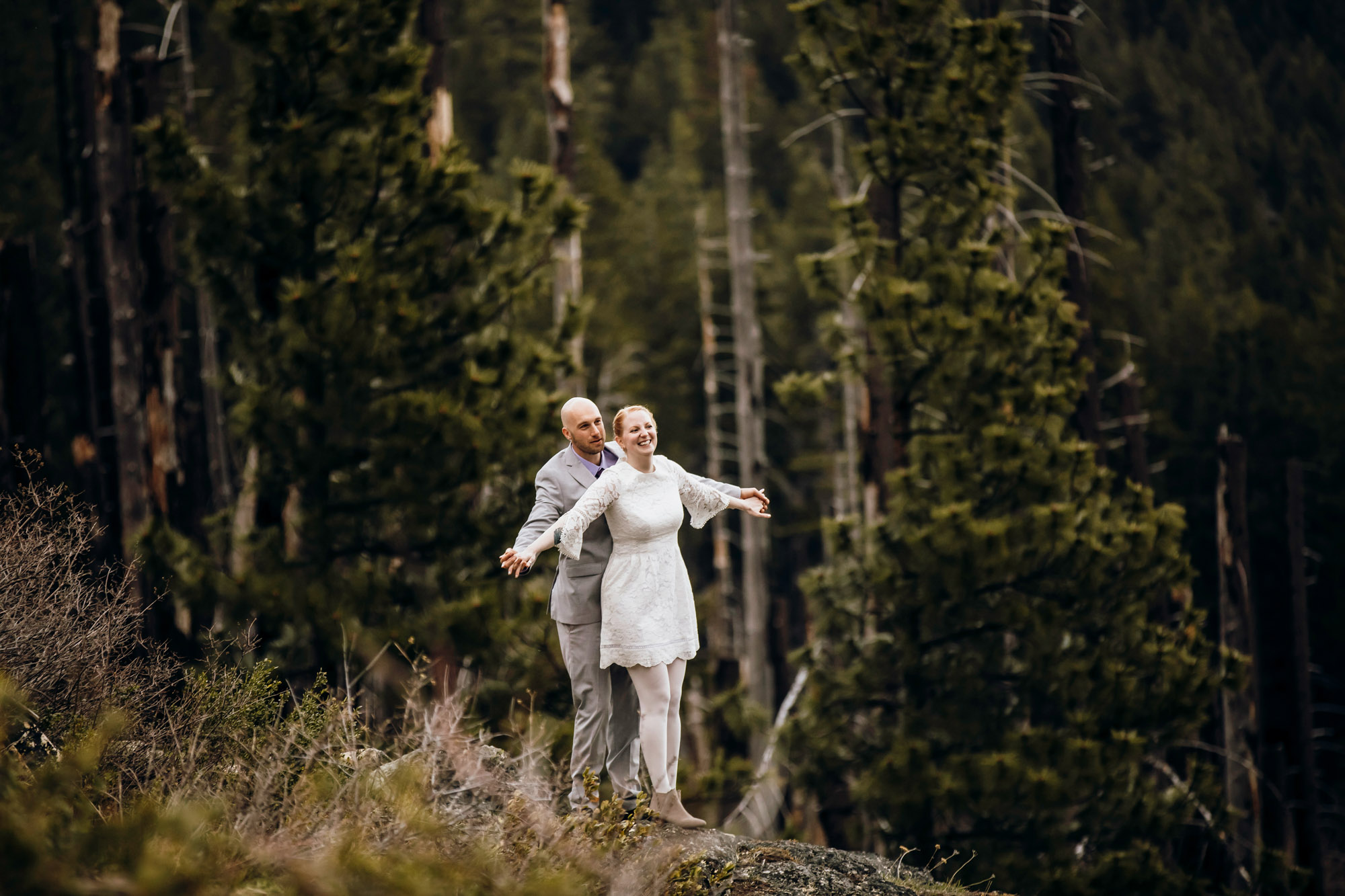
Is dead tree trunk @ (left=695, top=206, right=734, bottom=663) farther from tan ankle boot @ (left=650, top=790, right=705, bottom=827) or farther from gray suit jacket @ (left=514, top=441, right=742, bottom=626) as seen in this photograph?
gray suit jacket @ (left=514, top=441, right=742, bottom=626)

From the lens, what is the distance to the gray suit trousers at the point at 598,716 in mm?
5039

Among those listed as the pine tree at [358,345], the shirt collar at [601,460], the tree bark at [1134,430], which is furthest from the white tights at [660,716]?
the tree bark at [1134,430]

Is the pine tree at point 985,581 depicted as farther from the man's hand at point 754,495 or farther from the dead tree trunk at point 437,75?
the man's hand at point 754,495

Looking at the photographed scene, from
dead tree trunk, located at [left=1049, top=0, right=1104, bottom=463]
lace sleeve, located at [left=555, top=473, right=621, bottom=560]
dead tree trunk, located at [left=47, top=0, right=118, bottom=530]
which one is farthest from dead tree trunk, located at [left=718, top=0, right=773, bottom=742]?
lace sleeve, located at [left=555, top=473, right=621, bottom=560]

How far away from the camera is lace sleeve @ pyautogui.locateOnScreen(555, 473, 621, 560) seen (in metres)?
4.68

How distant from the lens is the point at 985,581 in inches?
374

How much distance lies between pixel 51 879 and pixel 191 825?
541mm

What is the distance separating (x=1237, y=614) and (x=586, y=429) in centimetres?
1250

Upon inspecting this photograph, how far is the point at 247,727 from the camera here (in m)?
4.85

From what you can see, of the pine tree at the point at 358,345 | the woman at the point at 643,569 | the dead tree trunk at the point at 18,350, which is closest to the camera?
the woman at the point at 643,569

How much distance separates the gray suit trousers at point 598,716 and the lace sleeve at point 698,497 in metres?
0.64

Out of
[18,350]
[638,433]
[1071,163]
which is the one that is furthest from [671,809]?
[1071,163]

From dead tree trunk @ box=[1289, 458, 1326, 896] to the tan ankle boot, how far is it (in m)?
12.3

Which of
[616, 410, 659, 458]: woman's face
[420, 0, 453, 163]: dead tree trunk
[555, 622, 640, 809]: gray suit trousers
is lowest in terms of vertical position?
[555, 622, 640, 809]: gray suit trousers
